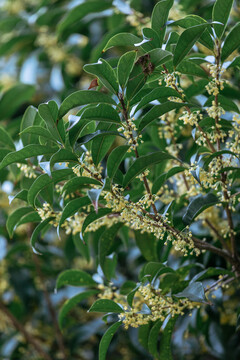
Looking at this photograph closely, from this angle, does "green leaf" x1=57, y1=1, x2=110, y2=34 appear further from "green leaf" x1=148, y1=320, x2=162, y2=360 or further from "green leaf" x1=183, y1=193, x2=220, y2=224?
"green leaf" x1=148, y1=320, x2=162, y2=360

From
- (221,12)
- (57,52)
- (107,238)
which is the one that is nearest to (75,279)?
(107,238)

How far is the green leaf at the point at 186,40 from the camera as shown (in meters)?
0.82

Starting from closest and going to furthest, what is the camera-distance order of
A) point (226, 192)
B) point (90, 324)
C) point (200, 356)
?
1. point (226, 192)
2. point (200, 356)
3. point (90, 324)

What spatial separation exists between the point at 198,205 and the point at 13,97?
53.3 inches

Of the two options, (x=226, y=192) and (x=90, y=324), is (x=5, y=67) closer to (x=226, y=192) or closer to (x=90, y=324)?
(x=90, y=324)

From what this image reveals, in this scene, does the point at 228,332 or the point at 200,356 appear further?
the point at 200,356

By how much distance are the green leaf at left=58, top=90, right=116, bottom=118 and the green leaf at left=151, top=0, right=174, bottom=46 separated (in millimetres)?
163

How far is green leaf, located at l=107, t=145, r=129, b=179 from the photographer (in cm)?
90

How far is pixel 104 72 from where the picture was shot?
2.69ft

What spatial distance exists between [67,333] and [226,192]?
1250mm

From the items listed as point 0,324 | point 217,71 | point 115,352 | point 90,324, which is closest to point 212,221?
point 217,71

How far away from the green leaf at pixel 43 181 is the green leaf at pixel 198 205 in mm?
256

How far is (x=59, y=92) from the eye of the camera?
2250 millimetres

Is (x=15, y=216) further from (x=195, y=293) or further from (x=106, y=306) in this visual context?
(x=195, y=293)
